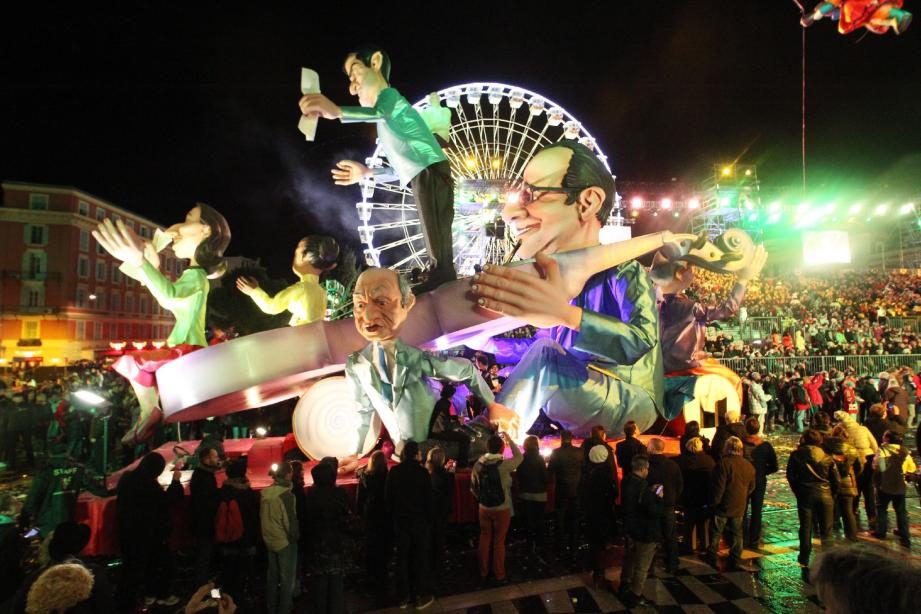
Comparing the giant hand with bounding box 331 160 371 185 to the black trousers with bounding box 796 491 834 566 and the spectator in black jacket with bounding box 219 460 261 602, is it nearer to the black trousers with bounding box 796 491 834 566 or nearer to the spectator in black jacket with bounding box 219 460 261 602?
the spectator in black jacket with bounding box 219 460 261 602

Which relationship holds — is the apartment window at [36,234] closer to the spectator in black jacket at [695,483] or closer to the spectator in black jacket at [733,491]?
the spectator in black jacket at [695,483]

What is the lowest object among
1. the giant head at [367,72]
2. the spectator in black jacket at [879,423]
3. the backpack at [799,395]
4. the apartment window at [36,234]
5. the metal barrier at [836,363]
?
the backpack at [799,395]

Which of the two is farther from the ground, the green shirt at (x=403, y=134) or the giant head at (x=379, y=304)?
the green shirt at (x=403, y=134)

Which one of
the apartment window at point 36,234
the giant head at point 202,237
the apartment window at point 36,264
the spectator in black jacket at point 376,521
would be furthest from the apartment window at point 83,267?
the spectator in black jacket at point 376,521

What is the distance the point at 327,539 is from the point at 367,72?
4697 millimetres

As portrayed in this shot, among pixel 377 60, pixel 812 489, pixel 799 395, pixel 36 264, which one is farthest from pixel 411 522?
pixel 36 264

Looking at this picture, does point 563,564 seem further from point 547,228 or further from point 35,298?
point 35,298

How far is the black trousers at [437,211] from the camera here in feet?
19.8

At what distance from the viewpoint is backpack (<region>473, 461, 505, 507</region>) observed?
177 inches

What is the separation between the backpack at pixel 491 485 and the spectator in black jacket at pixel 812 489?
2.78 metres

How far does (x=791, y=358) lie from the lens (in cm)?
1530

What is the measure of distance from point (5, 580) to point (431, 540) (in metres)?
2.81

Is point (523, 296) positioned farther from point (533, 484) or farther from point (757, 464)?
point (757, 464)

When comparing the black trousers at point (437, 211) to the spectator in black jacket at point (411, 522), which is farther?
the black trousers at point (437, 211)
